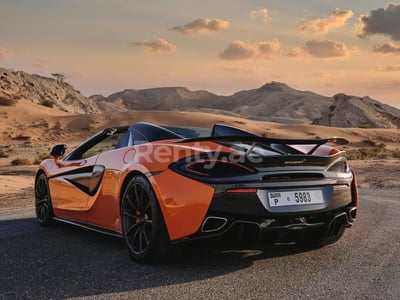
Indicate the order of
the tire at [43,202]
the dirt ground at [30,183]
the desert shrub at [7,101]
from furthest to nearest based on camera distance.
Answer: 1. the desert shrub at [7,101]
2. the dirt ground at [30,183]
3. the tire at [43,202]

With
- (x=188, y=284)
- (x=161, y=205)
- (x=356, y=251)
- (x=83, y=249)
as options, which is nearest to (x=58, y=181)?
(x=83, y=249)

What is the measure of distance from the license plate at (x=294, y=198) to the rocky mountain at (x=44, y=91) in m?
66.5

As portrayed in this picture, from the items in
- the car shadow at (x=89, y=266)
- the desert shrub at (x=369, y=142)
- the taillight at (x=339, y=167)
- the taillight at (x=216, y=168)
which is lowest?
the desert shrub at (x=369, y=142)

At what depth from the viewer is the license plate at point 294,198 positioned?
4441 millimetres

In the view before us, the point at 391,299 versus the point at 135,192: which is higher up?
the point at 135,192

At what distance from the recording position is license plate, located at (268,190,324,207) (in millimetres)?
4441

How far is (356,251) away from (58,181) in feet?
11.6

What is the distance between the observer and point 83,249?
5.45 metres

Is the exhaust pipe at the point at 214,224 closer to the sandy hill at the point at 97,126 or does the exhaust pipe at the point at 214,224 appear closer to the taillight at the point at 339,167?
the taillight at the point at 339,167

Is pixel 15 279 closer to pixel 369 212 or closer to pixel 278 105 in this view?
pixel 369 212

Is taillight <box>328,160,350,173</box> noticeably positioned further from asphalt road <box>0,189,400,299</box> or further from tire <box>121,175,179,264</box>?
tire <box>121,175,179,264</box>

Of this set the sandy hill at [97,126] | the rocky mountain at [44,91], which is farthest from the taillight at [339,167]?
the rocky mountain at [44,91]

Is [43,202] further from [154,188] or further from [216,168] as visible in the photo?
[216,168]

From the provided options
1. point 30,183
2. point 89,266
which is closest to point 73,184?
point 89,266
